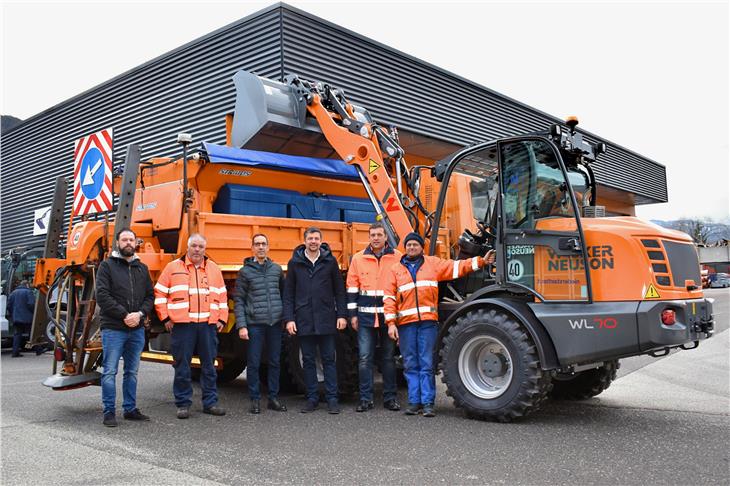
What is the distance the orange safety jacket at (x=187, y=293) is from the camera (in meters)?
6.48

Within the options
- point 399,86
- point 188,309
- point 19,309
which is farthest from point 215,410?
point 399,86

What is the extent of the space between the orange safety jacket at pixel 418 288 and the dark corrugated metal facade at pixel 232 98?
759cm

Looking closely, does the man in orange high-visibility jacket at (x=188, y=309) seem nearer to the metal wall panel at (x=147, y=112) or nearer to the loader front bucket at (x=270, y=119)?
the loader front bucket at (x=270, y=119)

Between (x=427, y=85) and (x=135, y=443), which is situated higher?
(x=427, y=85)

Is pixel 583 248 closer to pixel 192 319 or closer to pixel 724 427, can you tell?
pixel 724 427

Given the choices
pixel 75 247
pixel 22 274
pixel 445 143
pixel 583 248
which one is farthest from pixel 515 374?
pixel 22 274

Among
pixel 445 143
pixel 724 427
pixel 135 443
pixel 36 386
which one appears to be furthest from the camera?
pixel 445 143

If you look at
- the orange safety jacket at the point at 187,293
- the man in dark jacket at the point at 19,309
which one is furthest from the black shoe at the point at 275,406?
the man in dark jacket at the point at 19,309

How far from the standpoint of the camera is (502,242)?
6379 millimetres

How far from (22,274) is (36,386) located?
285 inches

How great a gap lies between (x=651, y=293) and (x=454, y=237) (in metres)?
3.27

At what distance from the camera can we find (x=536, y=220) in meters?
6.24

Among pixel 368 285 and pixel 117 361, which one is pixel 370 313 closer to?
pixel 368 285

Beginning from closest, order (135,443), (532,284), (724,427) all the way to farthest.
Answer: (135,443) < (724,427) < (532,284)
